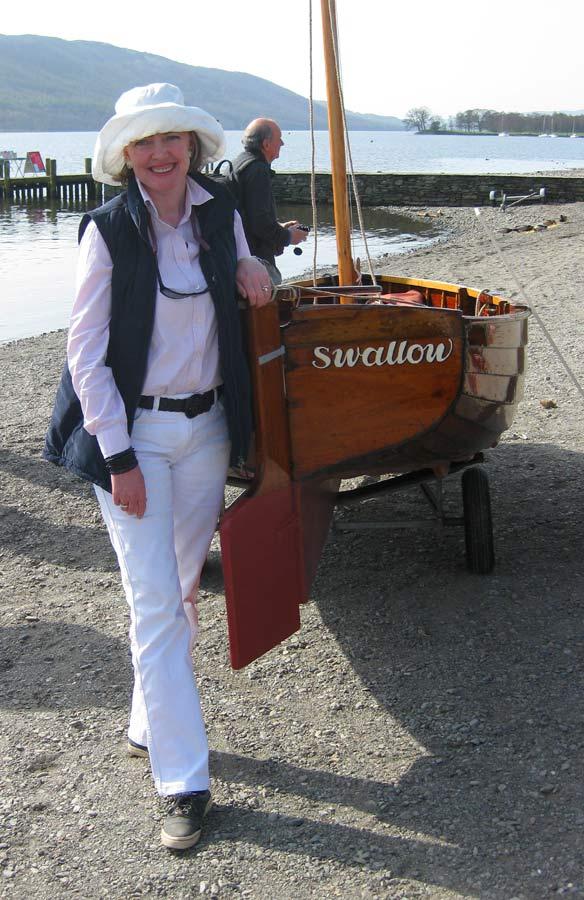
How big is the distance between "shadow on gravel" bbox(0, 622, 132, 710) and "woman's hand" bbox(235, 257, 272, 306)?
1.69 meters

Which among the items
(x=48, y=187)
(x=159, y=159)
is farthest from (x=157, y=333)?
(x=48, y=187)

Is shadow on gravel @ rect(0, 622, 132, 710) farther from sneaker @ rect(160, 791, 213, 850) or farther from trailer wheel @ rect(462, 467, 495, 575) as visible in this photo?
trailer wheel @ rect(462, 467, 495, 575)

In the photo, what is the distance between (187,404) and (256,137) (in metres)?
4.18

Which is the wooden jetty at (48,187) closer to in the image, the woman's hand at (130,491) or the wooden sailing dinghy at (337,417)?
the wooden sailing dinghy at (337,417)

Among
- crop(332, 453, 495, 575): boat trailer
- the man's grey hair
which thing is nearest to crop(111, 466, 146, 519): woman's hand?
crop(332, 453, 495, 575): boat trailer

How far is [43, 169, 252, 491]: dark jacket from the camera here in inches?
115

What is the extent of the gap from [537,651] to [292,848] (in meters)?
1.55

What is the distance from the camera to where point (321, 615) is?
4.69 metres

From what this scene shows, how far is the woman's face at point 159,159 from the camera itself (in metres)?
2.97

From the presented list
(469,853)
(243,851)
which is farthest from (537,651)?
(243,851)

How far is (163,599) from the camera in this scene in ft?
9.92

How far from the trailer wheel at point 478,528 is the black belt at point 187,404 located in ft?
6.77

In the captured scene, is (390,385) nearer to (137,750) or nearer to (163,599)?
(163,599)

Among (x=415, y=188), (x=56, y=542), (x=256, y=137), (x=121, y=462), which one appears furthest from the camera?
(x=415, y=188)
